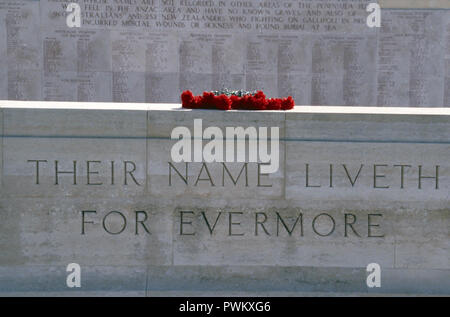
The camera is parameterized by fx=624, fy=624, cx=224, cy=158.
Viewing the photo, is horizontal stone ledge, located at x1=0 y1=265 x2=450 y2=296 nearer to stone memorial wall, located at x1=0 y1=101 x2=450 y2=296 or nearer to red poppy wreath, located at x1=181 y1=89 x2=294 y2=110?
stone memorial wall, located at x1=0 y1=101 x2=450 y2=296

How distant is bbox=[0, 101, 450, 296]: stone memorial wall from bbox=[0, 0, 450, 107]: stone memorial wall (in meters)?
9.10

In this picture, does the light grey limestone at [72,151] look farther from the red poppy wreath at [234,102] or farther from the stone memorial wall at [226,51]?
the stone memorial wall at [226,51]

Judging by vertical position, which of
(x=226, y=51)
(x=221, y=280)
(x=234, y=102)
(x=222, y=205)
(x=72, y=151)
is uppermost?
(x=226, y=51)

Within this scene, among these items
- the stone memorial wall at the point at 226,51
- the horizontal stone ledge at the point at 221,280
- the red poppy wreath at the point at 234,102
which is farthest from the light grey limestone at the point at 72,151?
the stone memorial wall at the point at 226,51

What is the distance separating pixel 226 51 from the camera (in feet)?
55.1

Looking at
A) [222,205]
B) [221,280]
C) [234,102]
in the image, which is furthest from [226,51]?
[221,280]

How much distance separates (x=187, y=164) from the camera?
7.67 metres

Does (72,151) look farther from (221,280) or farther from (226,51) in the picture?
(226,51)

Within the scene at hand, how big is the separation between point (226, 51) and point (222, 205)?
9.72m

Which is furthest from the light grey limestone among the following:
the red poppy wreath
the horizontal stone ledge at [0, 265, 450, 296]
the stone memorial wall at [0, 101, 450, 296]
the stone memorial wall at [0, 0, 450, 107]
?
the stone memorial wall at [0, 0, 450, 107]

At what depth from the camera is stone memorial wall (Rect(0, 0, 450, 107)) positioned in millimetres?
16531

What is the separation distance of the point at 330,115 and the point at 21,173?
12.6 ft
